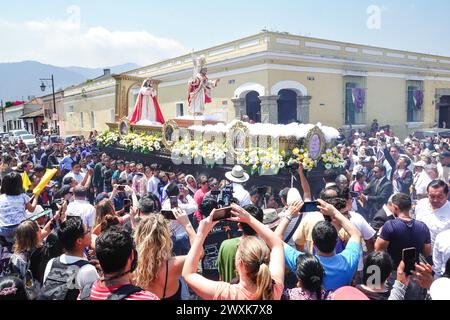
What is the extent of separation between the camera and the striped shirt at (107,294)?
7.07 feet

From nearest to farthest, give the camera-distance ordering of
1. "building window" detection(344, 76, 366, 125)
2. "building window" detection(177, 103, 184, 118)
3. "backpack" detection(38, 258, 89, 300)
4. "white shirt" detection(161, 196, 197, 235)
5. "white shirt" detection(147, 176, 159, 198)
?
"backpack" detection(38, 258, 89, 300) < "white shirt" detection(161, 196, 197, 235) < "white shirt" detection(147, 176, 159, 198) < "building window" detection(344, 76, 366, 125) < "building window" detection(177, 103, 184, 118)

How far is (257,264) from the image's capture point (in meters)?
2.28

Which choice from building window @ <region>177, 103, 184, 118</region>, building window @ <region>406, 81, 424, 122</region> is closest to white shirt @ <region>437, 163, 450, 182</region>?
building window @ <region>177, 103, 184, 118</region>

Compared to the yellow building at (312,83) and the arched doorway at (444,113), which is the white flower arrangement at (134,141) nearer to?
the yellow building at (312,83)

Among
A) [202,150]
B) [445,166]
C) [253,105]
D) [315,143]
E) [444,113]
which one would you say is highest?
[253,105]

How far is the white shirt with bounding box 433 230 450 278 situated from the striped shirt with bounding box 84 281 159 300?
2578mm

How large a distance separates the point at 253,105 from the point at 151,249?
17240mm

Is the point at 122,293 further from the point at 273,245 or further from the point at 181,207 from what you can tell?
the point at 181,207

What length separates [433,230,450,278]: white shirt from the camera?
333 cm

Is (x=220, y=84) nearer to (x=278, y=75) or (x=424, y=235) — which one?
(x=278, y=75)

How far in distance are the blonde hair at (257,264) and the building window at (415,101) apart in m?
24.2

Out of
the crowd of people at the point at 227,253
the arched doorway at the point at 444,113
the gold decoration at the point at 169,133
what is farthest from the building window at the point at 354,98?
the crowd of people at the point at 227,253

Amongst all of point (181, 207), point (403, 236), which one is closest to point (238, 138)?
point (181, 207)

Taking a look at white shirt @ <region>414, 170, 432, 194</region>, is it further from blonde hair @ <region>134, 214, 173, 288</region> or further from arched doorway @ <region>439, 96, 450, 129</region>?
arched doorway @ <region>439, 96, 450, 129</region>
